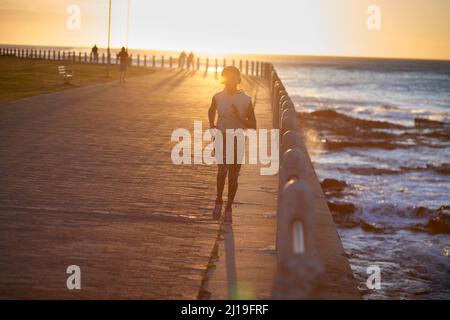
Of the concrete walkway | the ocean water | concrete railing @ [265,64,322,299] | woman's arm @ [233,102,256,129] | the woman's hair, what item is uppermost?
the woman's hair

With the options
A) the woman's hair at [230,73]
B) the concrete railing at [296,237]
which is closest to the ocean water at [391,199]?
the woman's hair at [230,73]

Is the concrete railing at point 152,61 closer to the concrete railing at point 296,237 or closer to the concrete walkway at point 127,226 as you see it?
the concrete walkway at point 127,226

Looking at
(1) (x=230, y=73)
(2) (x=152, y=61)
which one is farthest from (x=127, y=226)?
(2) (x=152, y=61)

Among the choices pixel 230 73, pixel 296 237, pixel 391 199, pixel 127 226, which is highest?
pixel 230 73

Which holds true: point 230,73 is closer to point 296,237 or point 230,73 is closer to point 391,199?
point 296,237

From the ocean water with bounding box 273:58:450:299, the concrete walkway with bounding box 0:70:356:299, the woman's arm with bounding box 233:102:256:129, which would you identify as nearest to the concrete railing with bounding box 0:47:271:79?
the ocean water with bounding box 273:58:450:299

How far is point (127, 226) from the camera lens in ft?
26.7

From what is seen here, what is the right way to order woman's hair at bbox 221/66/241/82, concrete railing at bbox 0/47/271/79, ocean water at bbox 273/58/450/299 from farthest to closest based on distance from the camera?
concrete railing at bbox 0/47/271/79, ocean water at bbox 273/58/450/299, woman's hair at bbox 221/66/241/82

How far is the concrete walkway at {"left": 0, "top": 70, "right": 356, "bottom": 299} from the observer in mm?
6246

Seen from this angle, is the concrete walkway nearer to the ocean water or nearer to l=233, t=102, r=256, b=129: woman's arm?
l=233, t=102, r=256, b=129: woman's arm

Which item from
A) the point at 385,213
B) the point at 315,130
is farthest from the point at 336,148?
the point at 385,213

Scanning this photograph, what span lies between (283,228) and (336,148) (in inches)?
1044

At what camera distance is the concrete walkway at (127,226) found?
6246mm
